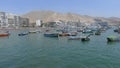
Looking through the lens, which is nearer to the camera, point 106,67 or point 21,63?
point 106,67

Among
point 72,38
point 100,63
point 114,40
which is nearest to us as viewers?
point 100,63

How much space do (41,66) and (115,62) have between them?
1229 centimetres

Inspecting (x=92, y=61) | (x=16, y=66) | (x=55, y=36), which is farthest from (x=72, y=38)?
(x=16, y=66)

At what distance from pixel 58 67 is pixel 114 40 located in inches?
1556

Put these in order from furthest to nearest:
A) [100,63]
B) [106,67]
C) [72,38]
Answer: [72,38] < [100,63] < [106,67]

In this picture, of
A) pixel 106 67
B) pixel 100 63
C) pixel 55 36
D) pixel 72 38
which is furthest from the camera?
pixel 55 36

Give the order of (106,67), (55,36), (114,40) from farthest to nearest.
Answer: (55,36)
(114,40)
(106,67)

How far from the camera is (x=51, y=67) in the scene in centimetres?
2939

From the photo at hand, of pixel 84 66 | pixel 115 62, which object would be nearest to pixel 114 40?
pixel 115 62

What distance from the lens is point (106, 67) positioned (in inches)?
1150

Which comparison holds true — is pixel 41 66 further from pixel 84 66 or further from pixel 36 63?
pixel 84 66

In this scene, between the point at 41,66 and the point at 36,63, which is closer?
the point at 41,66

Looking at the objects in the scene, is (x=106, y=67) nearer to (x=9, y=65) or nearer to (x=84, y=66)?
(x=84, y=66)

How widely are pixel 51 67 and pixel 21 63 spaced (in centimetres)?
579
